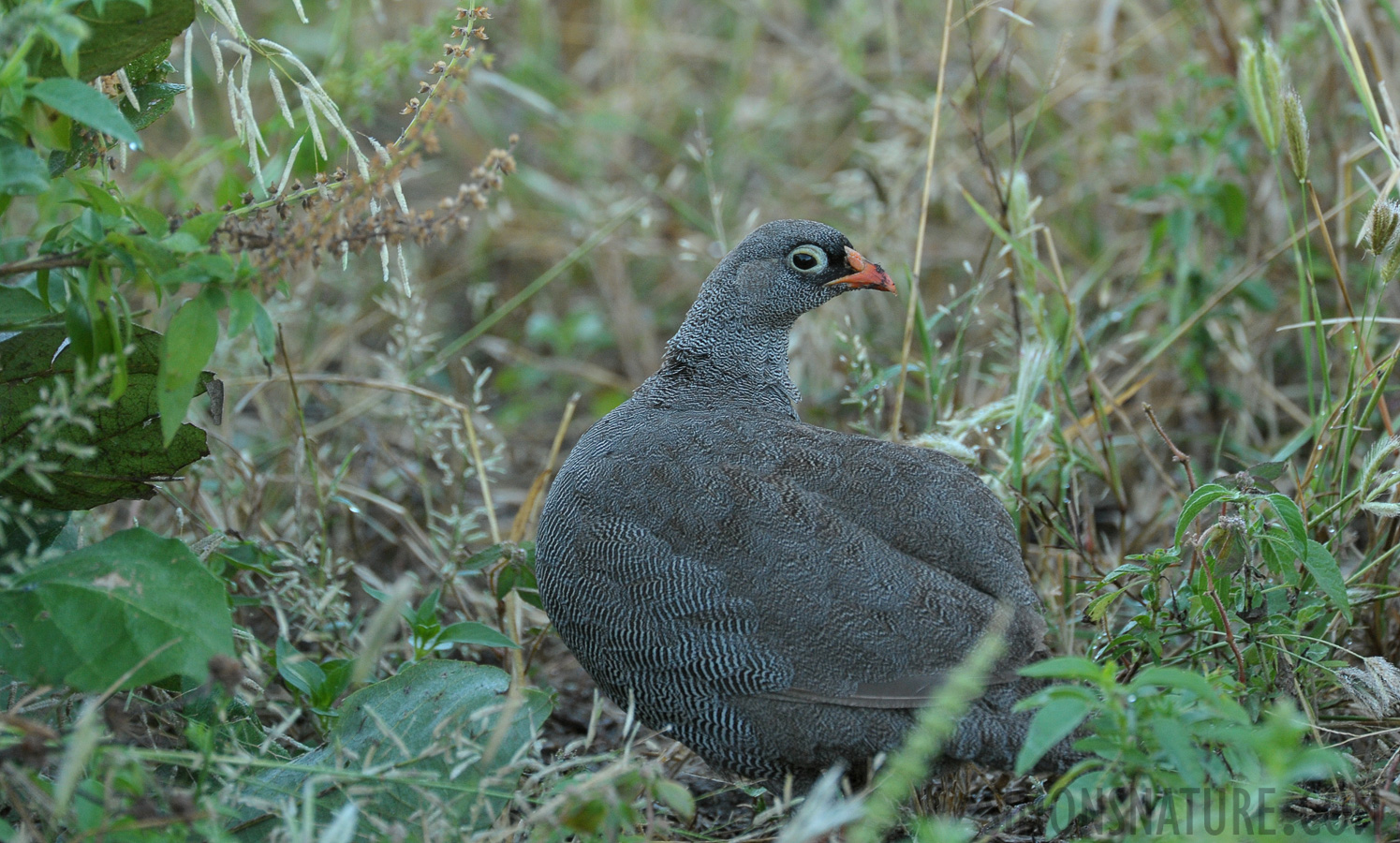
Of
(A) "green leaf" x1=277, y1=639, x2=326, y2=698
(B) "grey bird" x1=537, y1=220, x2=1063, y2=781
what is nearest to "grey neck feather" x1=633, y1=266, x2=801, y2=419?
(B) "grey bird" x1=537, y1=220, x2=1063, y2=781

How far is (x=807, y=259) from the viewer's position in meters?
3.32

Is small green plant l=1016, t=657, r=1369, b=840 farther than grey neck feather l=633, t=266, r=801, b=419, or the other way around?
grey neck feather l=633, t=266, r=801, b=419

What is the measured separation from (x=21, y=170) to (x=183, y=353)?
39 cm

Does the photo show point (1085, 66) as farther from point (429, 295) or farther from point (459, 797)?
point (459, 797)

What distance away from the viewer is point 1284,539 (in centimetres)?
243

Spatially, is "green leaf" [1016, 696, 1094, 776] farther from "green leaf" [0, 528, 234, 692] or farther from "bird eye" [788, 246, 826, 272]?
"bird eye" [788, 246, 826, 272]

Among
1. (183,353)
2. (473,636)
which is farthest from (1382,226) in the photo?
(183,353)

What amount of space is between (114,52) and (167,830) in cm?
144

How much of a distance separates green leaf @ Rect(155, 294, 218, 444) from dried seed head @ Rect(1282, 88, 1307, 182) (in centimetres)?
235

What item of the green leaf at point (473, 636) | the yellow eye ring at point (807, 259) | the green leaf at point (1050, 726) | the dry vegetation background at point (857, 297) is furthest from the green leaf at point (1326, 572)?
the green leaf at point (473, 636)

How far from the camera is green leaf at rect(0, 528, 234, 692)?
2152 millimetres

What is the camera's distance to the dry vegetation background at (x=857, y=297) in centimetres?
311

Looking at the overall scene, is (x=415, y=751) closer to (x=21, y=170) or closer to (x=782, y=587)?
(x=782, y=587)

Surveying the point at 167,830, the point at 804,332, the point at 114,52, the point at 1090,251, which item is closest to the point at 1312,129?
the point at 1090,251
